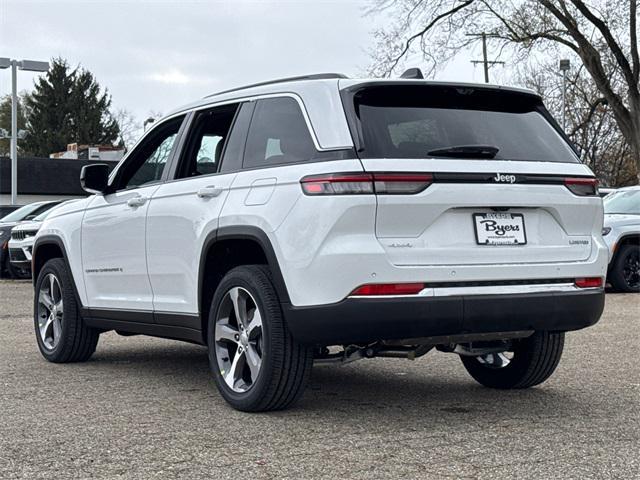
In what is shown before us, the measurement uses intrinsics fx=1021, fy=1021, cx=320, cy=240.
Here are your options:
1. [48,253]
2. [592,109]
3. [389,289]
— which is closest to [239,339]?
[389,289]

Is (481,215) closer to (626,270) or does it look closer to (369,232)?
(369,232)

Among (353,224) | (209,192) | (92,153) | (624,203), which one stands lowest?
(624,203)

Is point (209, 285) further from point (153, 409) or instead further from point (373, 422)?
point (373, 422)

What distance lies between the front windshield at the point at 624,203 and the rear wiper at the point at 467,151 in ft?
35.9

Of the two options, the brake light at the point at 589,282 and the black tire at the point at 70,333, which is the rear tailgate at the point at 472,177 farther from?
the black tire at the point at 70,333

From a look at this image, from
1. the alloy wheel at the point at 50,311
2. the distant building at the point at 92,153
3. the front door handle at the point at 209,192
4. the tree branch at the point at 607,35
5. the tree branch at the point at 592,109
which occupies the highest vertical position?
the tree branch at the point at 607,35

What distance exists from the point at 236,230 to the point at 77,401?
1532mm

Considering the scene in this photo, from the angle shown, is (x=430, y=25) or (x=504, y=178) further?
(x=430, y=25)

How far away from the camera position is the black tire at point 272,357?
5.34 meters

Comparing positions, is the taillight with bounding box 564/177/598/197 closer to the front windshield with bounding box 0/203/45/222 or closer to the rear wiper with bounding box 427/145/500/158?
the rear wiper with bounding box 427/145/500/158

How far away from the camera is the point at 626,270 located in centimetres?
1559

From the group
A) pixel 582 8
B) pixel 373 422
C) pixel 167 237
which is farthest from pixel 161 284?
pixel 582 8

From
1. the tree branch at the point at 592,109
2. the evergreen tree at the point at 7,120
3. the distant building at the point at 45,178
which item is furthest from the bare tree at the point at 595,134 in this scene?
the evergreen tree at the point at 7,120

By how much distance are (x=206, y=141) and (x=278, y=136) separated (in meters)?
0.91
